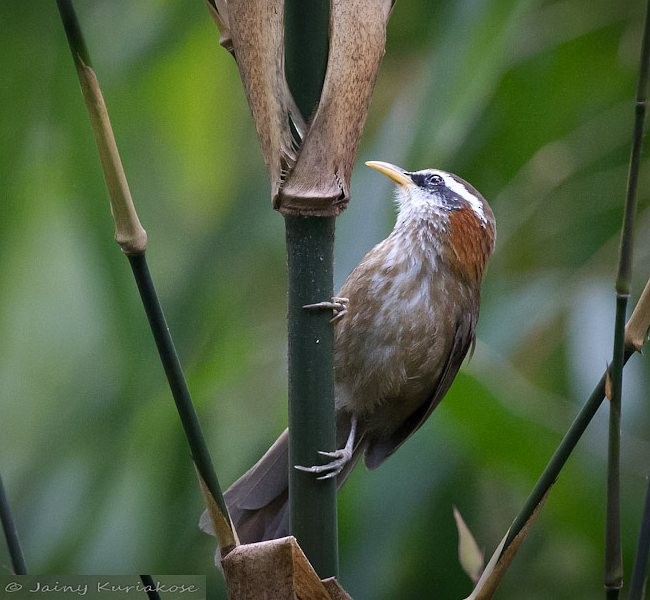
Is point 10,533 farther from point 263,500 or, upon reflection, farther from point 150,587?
point 263,500

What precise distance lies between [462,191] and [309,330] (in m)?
0.62

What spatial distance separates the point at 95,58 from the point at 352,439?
0.70 m

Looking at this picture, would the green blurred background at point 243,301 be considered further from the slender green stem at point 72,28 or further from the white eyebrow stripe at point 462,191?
the slender green stem at point 72,28

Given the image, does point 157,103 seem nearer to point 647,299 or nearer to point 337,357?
point 337,357

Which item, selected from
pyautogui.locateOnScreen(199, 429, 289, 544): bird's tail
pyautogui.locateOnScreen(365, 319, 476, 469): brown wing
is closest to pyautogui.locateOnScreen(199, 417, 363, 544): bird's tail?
pyautogui.locateOnScreen(199, 429, 289, 544): bird's tail

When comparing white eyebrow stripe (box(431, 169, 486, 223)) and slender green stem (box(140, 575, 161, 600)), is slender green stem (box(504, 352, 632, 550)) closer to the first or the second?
slender green stem (box(140, 575, 161, 600))

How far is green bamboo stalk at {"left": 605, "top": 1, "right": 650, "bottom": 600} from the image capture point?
78 cm

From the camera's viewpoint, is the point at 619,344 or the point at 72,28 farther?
the point at 619,344

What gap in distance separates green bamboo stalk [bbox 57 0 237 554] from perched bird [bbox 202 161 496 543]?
23.3 inches

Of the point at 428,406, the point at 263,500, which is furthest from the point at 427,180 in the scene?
the point at 263,500

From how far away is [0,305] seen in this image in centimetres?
134

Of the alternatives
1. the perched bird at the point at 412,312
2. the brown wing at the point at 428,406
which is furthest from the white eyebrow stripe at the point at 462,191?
the brown wing at the point at 428,406

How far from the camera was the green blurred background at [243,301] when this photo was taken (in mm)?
1303

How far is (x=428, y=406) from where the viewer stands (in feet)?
4.26
